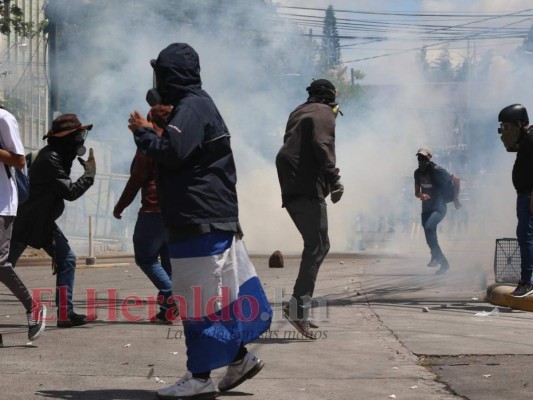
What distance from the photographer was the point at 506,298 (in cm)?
922

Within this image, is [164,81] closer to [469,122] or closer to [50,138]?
[50,138]

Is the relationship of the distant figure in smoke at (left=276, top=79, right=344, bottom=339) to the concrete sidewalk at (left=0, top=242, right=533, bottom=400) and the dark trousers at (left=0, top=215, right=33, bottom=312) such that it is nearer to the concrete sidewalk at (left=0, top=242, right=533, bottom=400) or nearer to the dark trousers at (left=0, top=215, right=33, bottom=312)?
the concrete sidewalk at (left=0, top=242, right=533, bottom=400)

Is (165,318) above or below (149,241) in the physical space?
below

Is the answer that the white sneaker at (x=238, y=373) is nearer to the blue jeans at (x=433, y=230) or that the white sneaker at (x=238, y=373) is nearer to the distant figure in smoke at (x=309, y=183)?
the distant figure in smoke at (x=309, y=183)

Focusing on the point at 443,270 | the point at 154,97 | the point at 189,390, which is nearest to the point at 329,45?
the point at 443,270

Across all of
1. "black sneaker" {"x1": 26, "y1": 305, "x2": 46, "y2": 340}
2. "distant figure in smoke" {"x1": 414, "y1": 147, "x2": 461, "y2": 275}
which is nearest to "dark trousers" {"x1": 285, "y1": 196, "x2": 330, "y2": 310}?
"black sneaker" {"x1": 26, "y1": 305, "x2": 46, "y2": 340}

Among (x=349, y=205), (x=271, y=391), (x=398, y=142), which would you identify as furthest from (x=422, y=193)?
(x=398, y=142)

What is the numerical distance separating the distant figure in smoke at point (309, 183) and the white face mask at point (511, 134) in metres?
2.00

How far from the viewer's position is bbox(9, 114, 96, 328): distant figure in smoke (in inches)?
305

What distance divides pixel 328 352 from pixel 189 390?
5.96 ft

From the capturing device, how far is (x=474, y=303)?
9.77m

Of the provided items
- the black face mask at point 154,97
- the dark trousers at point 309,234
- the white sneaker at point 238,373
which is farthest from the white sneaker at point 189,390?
the dark trousers at point 309,234

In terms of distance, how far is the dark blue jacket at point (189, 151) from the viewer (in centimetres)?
520

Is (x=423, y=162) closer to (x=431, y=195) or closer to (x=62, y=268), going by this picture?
(x=431, y=195)
